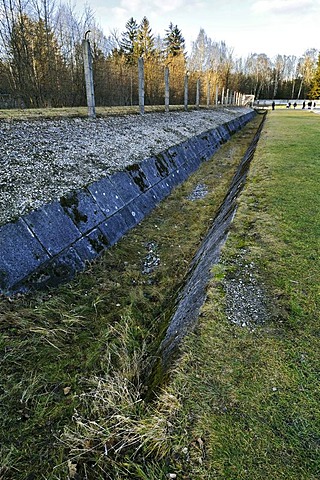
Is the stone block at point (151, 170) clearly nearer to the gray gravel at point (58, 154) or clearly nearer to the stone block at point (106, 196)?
the gray gravel at point (58, 154)

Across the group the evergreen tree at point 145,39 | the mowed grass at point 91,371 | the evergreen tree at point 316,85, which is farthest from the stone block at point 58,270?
the evergreen tree at point 316,85

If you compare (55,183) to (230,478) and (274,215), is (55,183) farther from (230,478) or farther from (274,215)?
(230,478)

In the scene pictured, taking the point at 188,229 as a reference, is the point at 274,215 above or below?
above

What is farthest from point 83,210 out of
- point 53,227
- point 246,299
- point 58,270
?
point 246,299

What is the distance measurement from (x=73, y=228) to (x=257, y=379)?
2.79 meters

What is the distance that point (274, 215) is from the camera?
4047 mm

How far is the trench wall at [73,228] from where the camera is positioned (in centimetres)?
302

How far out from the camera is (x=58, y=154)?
194 inches

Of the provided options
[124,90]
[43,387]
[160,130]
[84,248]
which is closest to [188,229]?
[84,248]

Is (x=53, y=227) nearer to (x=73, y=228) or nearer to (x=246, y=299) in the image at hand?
(x=73, y=228)

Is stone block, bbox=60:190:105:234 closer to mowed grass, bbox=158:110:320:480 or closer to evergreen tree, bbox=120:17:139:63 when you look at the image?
mowed grass, bbox=158:110:320:480

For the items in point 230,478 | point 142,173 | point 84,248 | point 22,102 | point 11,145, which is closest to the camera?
point 230,478

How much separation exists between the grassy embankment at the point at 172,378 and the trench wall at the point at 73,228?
24 centimetres

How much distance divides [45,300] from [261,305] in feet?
6.63
